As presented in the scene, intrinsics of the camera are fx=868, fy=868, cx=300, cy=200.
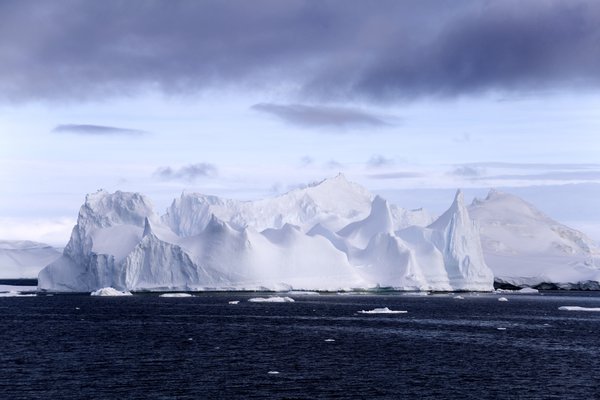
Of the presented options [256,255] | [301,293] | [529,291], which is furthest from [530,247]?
[256,255]

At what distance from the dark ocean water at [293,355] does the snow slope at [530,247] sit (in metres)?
54.9

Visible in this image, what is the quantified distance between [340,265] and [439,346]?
50.0 m

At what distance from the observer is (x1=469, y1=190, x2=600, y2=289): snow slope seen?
408 feet

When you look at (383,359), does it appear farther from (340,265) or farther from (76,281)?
(76,281)

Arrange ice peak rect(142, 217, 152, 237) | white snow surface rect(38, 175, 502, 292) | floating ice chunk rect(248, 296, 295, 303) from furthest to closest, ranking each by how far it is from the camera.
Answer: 1. white snow surface rect(38, 175, 502, 292)
2. ice peak rect(142, 217, 152, 237)
3. floating ice chunk rect(248, 296, 295, 303)

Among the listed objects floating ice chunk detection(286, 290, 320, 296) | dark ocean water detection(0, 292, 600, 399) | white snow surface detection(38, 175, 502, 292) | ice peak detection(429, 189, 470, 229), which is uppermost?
ice peak detection(429, 189, 470, 229)

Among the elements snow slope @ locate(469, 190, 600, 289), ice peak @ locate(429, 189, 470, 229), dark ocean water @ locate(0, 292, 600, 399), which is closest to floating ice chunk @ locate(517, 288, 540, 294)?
snow slope @ locate(469, 190, 600, 289)

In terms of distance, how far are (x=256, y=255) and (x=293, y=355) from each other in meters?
50.9

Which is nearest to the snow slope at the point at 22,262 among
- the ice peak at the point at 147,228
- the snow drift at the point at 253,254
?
the snow drift at the point at 253,254

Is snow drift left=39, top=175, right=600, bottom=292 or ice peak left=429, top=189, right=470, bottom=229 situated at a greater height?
ice peak left=429, top=189, right=470, bottom=229

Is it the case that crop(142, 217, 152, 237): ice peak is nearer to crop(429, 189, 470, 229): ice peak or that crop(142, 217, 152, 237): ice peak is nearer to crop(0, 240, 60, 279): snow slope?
crop(429, 189, 470, 229): ice peak

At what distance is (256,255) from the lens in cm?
9181

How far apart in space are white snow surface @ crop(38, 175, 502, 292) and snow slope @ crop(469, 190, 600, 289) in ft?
67.3

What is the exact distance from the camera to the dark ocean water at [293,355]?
31.5 meters
